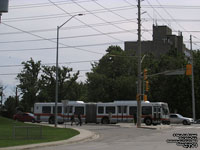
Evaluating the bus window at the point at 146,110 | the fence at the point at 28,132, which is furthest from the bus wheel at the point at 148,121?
the fence at the point at 28,132

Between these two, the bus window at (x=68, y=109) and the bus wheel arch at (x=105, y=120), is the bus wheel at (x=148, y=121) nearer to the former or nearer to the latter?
the bus wheel arch at (x=105, y=120)

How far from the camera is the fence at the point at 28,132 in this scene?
25.4 meters

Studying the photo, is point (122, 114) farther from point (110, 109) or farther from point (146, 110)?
point (146, 110)

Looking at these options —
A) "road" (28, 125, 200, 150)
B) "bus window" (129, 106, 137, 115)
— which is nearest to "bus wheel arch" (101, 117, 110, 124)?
"bus window" (129, 106, 137, 115)

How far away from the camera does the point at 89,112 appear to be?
5275 cm

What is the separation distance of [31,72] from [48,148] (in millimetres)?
66180

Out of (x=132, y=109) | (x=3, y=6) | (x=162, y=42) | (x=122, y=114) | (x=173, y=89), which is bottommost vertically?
(x=122, y=114)

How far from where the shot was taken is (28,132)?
26484 millimetres

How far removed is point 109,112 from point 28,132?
25.6 meters

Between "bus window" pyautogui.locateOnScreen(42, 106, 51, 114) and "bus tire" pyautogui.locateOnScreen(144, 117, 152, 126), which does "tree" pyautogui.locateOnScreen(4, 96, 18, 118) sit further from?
"bus tire" pyautogui.locateOnScreen(144, 117, 152, 126)

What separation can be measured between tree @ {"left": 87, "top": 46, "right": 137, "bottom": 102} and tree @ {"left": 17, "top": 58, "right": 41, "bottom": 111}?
39.6 feet

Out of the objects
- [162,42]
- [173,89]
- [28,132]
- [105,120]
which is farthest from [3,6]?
[162,42]

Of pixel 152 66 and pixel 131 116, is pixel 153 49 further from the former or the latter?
pixel 131 116

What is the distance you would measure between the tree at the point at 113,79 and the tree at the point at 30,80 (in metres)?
12.1
